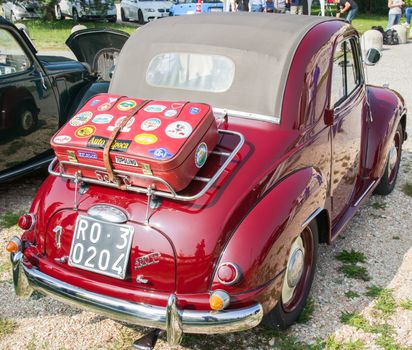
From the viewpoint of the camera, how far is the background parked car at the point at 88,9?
20266mm

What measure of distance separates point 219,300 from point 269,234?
437 mm

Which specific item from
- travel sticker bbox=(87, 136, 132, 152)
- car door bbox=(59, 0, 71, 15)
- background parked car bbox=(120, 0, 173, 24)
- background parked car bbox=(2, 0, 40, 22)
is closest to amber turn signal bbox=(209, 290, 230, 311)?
travel sticker bbox=(87, 136, 132, 152)

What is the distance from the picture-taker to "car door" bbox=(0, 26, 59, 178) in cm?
502

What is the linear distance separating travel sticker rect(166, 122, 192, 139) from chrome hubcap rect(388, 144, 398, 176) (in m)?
3.04

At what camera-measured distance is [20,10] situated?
21.3m

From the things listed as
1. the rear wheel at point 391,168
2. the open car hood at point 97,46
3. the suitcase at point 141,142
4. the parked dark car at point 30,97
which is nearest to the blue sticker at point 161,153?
the suitcase at point 141,142

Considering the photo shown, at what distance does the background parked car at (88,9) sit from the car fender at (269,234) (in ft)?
61.9

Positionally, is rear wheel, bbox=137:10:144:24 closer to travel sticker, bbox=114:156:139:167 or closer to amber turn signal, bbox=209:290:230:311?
travel sticker, bbox=114:156:139:167

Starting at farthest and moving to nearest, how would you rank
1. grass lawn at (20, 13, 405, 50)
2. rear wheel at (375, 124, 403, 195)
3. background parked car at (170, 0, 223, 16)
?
background parked car at (170, 0, 223, 16) → grass lawn at (20, 13, 405, 50) → rear wheel at (375, 124, 403, 195)

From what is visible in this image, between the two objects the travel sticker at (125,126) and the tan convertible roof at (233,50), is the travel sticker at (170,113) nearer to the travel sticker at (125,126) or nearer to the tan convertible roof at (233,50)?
the travel sticker at (125,126)

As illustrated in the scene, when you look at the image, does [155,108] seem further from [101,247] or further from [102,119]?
[101,247]

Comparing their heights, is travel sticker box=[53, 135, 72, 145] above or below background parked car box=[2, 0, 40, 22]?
above

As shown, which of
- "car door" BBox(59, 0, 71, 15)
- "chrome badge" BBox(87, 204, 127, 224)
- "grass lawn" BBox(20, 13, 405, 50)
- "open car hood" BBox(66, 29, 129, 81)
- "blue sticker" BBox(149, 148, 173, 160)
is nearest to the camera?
"blue sticker" BBox(149, 148, 173, 160)

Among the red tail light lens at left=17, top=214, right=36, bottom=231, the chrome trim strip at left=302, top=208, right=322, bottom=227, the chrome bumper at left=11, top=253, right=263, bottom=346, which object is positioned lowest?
the chrome bumper at left=11, top=253, right=263, bottom=346
